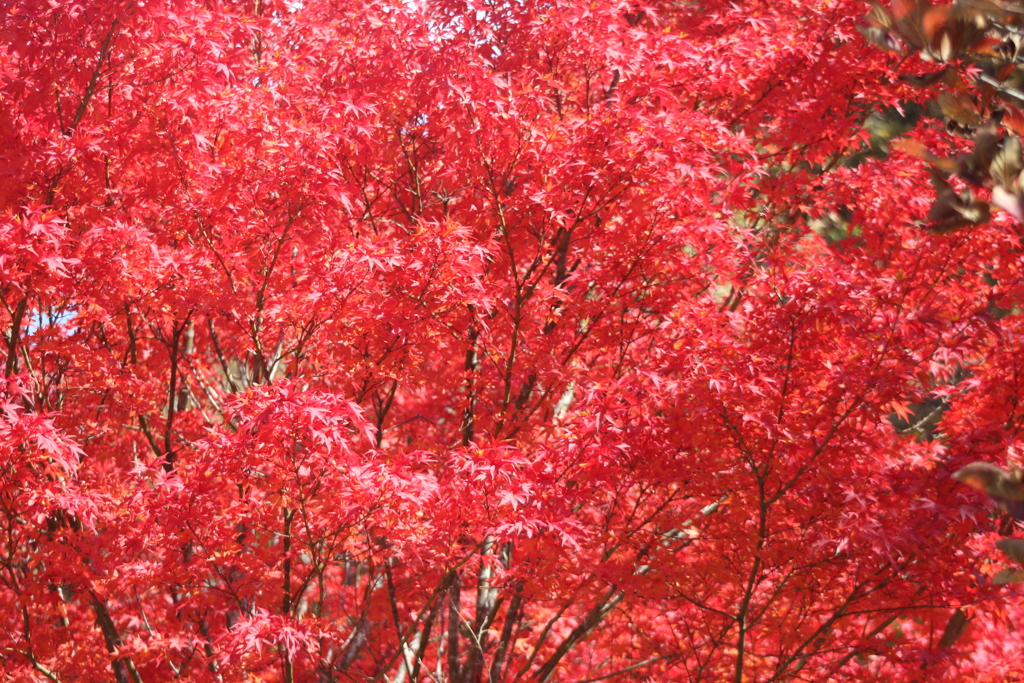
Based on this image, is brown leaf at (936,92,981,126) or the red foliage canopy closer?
brown leaf at (936,92,981,126)

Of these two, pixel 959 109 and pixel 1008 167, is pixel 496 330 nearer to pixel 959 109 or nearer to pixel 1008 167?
pixel 959 109

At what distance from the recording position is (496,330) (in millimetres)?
6254

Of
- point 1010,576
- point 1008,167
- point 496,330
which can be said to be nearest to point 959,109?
point 1008,167

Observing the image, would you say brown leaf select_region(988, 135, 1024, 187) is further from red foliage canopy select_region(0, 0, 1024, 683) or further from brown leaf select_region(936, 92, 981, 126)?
red foliage canopy select_region(0, 0, 1024, 683)

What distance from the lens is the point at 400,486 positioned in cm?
456

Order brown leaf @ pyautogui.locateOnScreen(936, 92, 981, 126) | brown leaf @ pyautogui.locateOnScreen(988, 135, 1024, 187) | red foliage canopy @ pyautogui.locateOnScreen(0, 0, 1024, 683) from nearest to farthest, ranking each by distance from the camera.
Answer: brown leaf @ pyautogui.locateOnScreen(988, 135, 1024, 187) < brown leaf @ pyautogui.locateOnScreen(936, 92, 981, 126) < red foliage canopy @ pyautogui.locateOnScreen(0, 0, 1024, 683)

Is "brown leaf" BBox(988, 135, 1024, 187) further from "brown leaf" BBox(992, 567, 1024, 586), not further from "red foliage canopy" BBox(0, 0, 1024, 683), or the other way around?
"red foliage canopy" BBox(0, 0, 1024, 683)

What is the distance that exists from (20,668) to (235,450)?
279 cm

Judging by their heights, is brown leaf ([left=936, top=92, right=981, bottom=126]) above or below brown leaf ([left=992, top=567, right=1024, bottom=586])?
above

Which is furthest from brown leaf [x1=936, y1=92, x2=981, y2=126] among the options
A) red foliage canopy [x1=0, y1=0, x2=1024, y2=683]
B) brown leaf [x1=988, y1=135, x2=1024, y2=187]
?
red foliage canopy [x1=0, y1=0, x2=1024, y2=683]

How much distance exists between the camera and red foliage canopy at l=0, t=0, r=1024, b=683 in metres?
4.75

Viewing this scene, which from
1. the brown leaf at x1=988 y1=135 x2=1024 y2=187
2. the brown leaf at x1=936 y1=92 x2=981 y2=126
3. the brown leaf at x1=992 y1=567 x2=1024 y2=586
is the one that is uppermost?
the brown leaf at x1=936 y1=92 x2=981 y2=126

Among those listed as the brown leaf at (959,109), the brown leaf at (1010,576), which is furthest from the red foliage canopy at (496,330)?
the brown leaf at (959,109)

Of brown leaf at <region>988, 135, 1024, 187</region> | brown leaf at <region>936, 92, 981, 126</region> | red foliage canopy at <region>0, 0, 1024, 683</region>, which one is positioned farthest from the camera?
red foliage canopy at <region>0, 0, 1024, 683</region>
